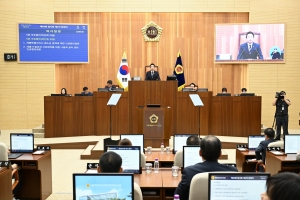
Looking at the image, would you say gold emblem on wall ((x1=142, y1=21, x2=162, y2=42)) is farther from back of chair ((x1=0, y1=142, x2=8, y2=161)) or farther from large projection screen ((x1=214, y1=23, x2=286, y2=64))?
back of chair ((x1=0, y1=142, x2=8, y2=161))

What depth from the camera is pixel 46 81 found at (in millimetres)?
12727

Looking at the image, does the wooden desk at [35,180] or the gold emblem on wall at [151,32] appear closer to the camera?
the wooden desk at [35,180]

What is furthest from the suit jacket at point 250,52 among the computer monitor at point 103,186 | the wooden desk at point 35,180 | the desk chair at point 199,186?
the computer monitor at point 103,186

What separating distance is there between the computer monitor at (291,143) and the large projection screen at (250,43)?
7654 millimetres

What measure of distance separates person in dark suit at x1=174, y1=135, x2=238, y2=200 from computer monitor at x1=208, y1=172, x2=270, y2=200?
45cm

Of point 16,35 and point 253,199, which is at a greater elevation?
point 16,35

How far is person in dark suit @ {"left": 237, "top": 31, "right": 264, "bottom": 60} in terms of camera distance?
40.6 feet

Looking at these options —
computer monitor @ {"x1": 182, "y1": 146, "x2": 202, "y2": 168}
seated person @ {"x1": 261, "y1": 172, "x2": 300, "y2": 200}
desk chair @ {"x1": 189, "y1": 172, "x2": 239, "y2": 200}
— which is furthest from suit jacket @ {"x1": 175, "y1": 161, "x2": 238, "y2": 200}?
seated person @ {"x1": 261, "y1": 172, "x2": 300, "y2": 200}

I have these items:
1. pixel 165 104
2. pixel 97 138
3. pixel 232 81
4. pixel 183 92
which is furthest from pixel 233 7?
pixel 97 138

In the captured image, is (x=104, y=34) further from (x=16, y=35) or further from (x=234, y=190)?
(x=234, y=190)

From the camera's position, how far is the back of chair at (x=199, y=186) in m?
2.64

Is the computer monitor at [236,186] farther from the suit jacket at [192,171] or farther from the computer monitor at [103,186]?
the computer monitor at [103,186]

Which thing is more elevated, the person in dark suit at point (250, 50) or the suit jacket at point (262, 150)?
the person in dark suit at point (250, 50)

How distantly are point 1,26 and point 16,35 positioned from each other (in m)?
0.63
